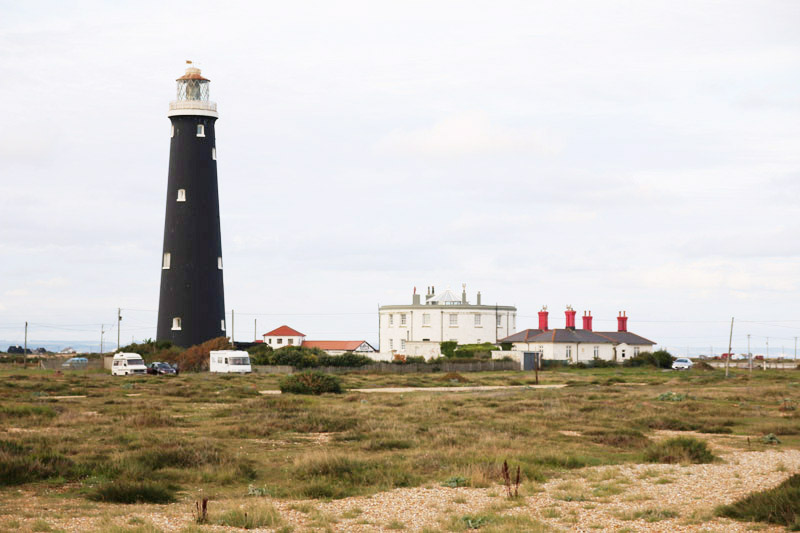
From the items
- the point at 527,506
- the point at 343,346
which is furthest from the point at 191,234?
the point at 527,506

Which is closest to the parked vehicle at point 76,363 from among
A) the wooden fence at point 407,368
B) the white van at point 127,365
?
the white van at point 127,365

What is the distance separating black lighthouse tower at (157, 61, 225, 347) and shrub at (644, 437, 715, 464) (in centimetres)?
4954

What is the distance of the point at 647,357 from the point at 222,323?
4226cm

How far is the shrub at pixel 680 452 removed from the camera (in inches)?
800

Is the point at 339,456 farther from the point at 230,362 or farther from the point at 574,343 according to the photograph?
the point at 574,343

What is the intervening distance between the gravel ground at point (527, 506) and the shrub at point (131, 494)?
379mm

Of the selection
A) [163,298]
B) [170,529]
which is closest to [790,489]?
[170,529]

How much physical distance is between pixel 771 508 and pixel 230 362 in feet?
163

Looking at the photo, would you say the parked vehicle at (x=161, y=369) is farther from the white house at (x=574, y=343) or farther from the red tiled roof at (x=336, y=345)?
the red tiled roof at (x=336, y=345)

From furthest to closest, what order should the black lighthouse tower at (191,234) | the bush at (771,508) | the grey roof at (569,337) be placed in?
the grey roof at (569,337)
the black lighthouse tower at (191,234)
the bush at (771,508)

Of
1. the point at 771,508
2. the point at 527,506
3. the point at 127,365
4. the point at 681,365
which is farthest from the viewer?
the point at 681,365

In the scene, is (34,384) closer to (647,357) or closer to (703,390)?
(703,390)

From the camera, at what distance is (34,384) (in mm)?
45781

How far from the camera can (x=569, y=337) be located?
85.1 meters
